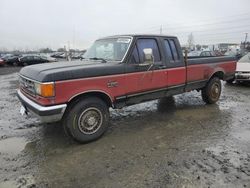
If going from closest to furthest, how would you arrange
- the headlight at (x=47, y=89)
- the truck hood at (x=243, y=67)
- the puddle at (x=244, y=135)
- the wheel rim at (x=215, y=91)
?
the headlight at (x=47, y=89), the puddle at (x=244, y=135), the wheel rim at (x=215, y=91), the truck hood at (x=243, y=67)

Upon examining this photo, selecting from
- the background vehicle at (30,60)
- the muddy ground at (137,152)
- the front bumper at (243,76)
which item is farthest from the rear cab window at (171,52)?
the background vehicle at (30,60)

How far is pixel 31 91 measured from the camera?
176 inches

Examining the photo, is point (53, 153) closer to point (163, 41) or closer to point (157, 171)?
point (157, 171)

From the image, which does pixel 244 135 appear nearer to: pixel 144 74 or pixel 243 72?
pixel 144 74

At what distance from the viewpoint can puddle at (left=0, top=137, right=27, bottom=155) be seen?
169 inches

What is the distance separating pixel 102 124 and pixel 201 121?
2.62 m

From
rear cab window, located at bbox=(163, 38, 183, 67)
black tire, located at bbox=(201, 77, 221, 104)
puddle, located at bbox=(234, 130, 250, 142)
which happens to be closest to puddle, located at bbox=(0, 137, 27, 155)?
rear cab window, located at bbox=(163, 38, 183, 67)

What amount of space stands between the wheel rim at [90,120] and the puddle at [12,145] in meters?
1.20

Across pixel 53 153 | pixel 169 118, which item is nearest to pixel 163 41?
pixel 169 118

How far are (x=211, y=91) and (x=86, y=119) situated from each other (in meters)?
4.44

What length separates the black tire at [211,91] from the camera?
7.22 metres

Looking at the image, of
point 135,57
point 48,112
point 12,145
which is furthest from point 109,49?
point 12,145

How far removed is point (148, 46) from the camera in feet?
18.0

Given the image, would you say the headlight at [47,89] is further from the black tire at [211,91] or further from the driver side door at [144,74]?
the black tire at [211,91]
